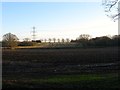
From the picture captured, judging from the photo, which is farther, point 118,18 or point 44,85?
point 118,18

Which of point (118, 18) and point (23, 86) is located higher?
point (118, 18)

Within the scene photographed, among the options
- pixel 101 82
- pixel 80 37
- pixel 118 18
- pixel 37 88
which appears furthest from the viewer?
pixel 80 37

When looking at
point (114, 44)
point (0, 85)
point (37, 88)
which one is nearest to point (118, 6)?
point (37, 88)

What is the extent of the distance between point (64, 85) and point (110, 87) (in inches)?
92.0

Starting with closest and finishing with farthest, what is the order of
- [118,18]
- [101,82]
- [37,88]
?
[37,88] < [101,82] < [118,18]

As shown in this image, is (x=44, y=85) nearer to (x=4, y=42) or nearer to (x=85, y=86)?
(x=85, y=86)

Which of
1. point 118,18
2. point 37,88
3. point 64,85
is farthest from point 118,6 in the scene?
point 37,88

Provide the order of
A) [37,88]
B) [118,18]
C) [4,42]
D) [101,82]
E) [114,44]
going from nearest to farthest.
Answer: [37,88]
[101,82]
[118,18]
[114,44]
[4,42]

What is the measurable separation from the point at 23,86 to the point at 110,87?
4290 millimetres

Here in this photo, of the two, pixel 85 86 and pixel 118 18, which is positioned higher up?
pixel 118 18

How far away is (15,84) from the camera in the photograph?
1552cm

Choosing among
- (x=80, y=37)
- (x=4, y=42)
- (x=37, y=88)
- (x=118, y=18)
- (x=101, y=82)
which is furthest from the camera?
(x=80, y=37)

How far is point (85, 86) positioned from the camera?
49.3 feet

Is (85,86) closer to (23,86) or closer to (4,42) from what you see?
(23,86)
